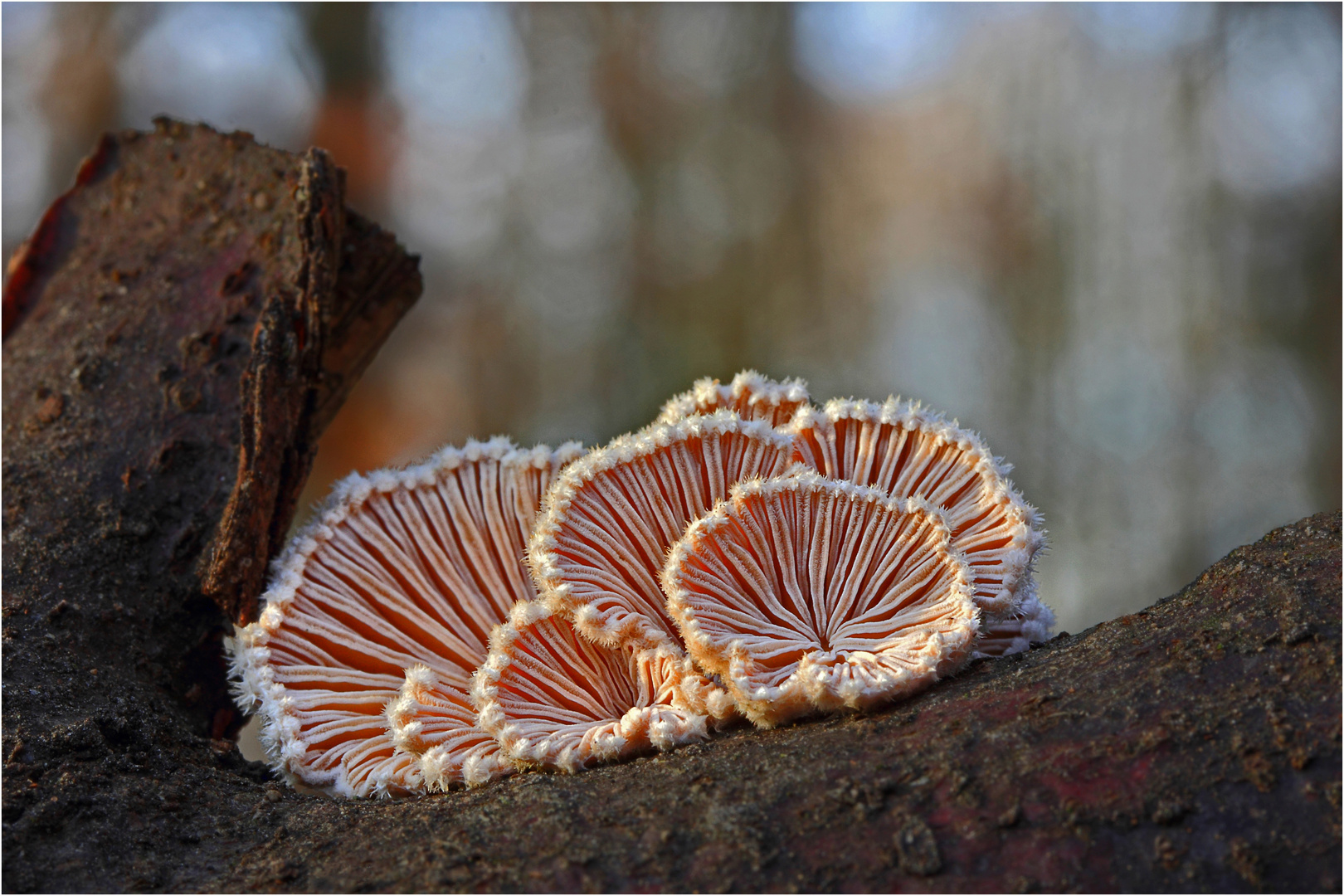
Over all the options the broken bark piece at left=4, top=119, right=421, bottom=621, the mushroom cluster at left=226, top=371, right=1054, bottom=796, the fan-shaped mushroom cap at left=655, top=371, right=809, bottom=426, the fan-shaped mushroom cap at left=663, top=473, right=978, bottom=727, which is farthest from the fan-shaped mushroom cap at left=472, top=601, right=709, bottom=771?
the broken bark piece at left=4, top=119, right=421, bottom=621

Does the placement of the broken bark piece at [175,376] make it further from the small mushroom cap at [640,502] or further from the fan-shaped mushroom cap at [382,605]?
the small mushroom cap at [640,502]

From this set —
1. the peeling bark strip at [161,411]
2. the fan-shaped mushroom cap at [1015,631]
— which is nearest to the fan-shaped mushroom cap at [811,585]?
the fan-shaped mushroom cap at [1015,631]

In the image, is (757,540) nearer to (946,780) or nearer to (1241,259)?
(946,780)

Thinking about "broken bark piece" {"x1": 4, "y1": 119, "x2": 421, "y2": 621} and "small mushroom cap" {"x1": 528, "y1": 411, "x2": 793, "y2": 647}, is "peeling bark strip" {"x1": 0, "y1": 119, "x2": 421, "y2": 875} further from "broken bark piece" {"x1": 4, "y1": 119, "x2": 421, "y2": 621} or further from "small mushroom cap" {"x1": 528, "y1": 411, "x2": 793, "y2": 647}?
"small mushroom cap" {"x1": 528, "y1": 411, "x2": 793, "y2": 647}

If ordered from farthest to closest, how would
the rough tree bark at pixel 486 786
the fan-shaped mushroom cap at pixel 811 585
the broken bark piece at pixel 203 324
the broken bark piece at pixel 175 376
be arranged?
the broken bark piece at pixel 203 324, the broken bark piece at pixel 175 376, the fan-shaped mushroom cap at pixel 811 585, the rough tree bark at pixel 486 786

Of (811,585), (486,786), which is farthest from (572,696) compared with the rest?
(811,585)

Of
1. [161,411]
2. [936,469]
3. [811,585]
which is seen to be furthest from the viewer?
[161,411]

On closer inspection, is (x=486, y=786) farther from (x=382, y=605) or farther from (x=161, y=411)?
(x=161, y=411)
